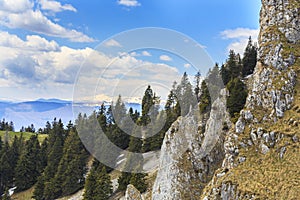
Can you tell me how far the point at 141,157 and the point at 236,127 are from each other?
107ft

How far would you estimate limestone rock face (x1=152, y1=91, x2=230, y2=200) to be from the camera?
139ft

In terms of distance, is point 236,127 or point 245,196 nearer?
point 245,196

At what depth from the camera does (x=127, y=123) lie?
79.8 meters

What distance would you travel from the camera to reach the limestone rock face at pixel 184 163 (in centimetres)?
4225

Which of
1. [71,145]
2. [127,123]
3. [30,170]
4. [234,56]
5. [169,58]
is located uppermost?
[234,56]

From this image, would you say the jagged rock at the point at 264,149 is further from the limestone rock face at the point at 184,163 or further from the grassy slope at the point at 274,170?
the limestone rock face at the point at 184,163

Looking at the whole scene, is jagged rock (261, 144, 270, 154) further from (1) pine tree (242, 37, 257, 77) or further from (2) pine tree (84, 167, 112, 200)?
(1) pine tree (242, 37, 257, 77)

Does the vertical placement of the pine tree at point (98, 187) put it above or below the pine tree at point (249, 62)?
below

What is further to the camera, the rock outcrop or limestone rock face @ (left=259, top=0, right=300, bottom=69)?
limestone rock face @ (left=259, top=0, right=300, bottom=69)

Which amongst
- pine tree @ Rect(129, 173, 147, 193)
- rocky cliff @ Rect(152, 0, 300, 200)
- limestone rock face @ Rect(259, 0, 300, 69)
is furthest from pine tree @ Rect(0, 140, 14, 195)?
limestone rock face @ Rect(259, 0, 300, 69)

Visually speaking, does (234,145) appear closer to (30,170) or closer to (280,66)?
(280,66)

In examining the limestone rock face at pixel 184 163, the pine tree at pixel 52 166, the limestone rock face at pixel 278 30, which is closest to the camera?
the limestone rock face at pixel 184 163

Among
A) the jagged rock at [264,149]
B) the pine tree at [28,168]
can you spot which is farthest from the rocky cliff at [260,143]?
the pine tree at [28,168]

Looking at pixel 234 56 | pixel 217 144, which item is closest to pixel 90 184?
pixel 217 144
